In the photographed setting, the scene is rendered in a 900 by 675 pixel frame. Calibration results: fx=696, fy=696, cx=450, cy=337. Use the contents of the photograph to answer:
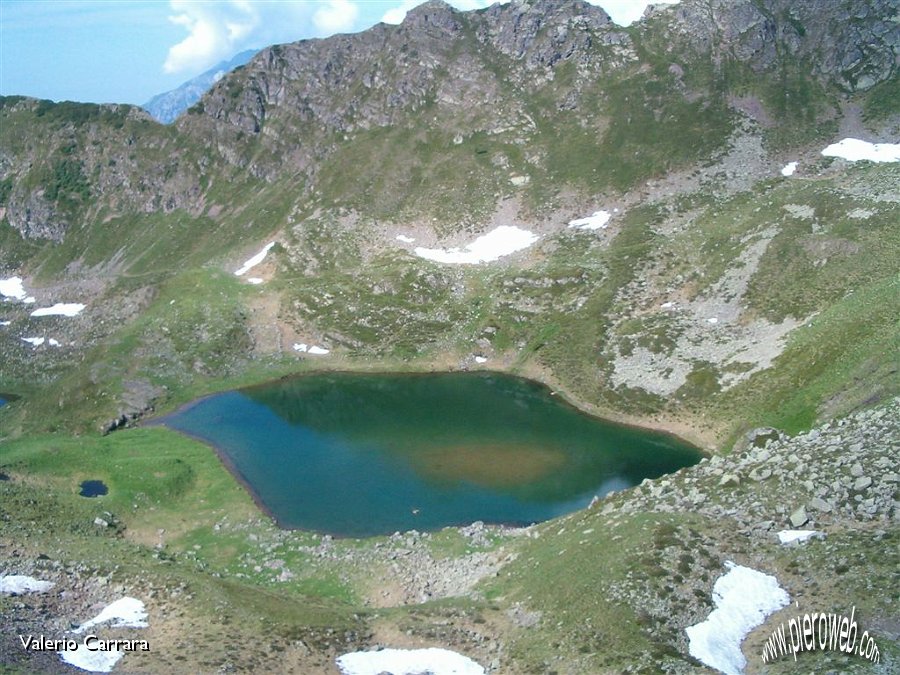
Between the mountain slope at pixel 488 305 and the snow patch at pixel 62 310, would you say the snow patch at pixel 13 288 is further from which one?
the snow patch at pixel 62 310

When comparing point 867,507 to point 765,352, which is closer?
point 867,507

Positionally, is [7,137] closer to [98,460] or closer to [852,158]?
[98,460]

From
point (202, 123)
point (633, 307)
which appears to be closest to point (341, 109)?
point (202, 123)

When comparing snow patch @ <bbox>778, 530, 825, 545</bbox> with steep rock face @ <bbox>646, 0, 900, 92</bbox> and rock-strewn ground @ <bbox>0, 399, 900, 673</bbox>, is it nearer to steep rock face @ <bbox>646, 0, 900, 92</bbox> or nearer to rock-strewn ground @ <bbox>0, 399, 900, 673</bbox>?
rock-strewn ground @ <bbox>0, 399, 900, 673</bbox>

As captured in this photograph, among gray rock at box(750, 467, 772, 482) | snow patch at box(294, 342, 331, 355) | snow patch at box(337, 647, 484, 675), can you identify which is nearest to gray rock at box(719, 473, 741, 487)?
gray rock at box(750, 467, 772, 482)

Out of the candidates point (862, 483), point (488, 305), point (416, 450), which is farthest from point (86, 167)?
point (862, 483)

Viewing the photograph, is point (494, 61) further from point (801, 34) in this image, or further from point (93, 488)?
point (93, 488)
